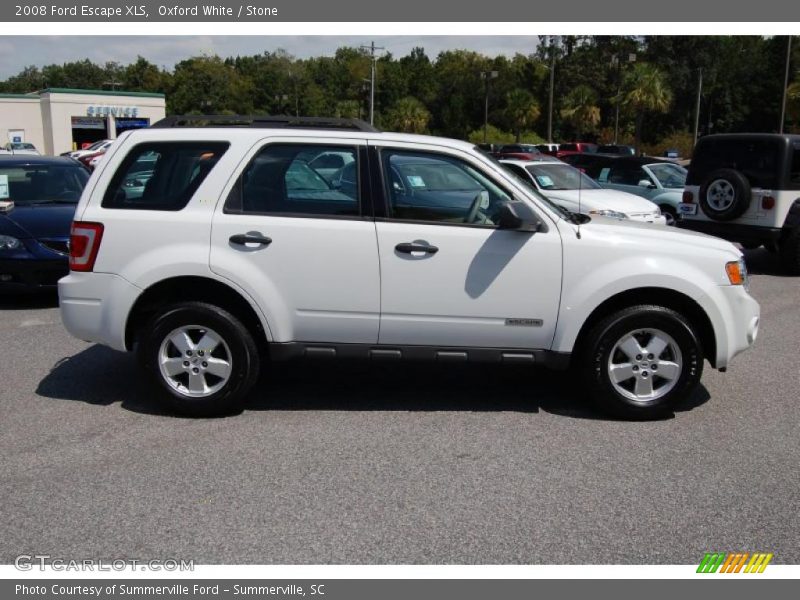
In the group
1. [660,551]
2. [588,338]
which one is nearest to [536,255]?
[588,338]

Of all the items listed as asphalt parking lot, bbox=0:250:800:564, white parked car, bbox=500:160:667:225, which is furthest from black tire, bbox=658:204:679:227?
→ asphalt parking lot, bbox=0:250:800:564

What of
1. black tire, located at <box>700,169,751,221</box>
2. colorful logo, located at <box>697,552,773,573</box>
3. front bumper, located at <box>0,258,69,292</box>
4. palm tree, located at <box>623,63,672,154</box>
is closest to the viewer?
colorful logo, located at <box>697,552,773,573</box>

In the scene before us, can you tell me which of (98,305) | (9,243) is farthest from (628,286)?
(9,243)

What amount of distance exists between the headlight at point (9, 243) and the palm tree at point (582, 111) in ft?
204

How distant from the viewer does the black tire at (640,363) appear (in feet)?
17.6

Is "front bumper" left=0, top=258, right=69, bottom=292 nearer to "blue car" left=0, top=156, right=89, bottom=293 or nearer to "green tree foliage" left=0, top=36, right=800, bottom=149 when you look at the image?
"blue car" left=0, top=156, right=89, bottom=293

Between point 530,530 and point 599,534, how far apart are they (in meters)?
0.33

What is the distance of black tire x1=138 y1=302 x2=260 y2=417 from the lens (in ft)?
17.5

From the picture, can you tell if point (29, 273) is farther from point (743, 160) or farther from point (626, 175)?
point (626, 175)

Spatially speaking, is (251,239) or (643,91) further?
(643,91)

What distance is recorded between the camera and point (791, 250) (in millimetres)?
11523

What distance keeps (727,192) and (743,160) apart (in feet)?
2.31

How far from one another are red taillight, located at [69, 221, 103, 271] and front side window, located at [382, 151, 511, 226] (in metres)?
1.96

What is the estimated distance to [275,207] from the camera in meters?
5.37
